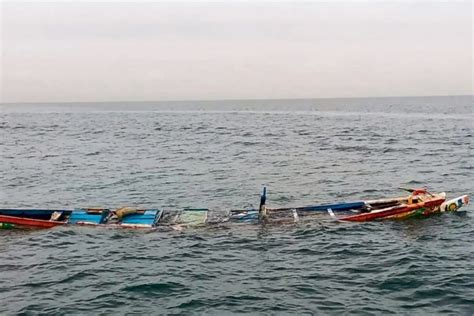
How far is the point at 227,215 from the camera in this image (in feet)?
77.7

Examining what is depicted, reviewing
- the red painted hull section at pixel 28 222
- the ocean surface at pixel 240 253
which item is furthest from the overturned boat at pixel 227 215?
the ocean surface at pixel 240 253

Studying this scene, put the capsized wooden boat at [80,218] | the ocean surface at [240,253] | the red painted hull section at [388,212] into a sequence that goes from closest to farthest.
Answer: the ocean surface at [240,253]
the capsized wooden boat at [80,218]
the red painted hull section at [388,212]

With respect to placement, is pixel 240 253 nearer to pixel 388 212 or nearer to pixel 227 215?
pixel 227 215

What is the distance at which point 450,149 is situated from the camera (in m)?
48.8

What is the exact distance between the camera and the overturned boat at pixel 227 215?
883 inches

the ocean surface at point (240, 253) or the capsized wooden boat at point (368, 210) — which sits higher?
the capsized wooden boat at point (368, 210)

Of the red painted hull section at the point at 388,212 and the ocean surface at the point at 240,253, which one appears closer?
the ocean surface at the point at 240,253

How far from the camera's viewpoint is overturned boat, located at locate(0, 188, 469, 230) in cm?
2244

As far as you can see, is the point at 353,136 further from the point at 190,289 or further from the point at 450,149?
the point at 190,289

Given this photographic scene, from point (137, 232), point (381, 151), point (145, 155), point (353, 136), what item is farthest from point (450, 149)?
point (137, 232)

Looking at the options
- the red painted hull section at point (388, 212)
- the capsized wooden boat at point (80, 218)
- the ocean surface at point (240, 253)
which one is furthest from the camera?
the red painted hull section at point (388, 212)

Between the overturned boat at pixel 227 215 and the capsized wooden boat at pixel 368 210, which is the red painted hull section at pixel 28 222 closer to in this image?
the overturned boat at pixel 227 215

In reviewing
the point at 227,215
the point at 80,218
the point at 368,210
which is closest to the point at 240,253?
the point at 227,215

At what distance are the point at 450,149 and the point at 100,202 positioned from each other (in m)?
35.8
